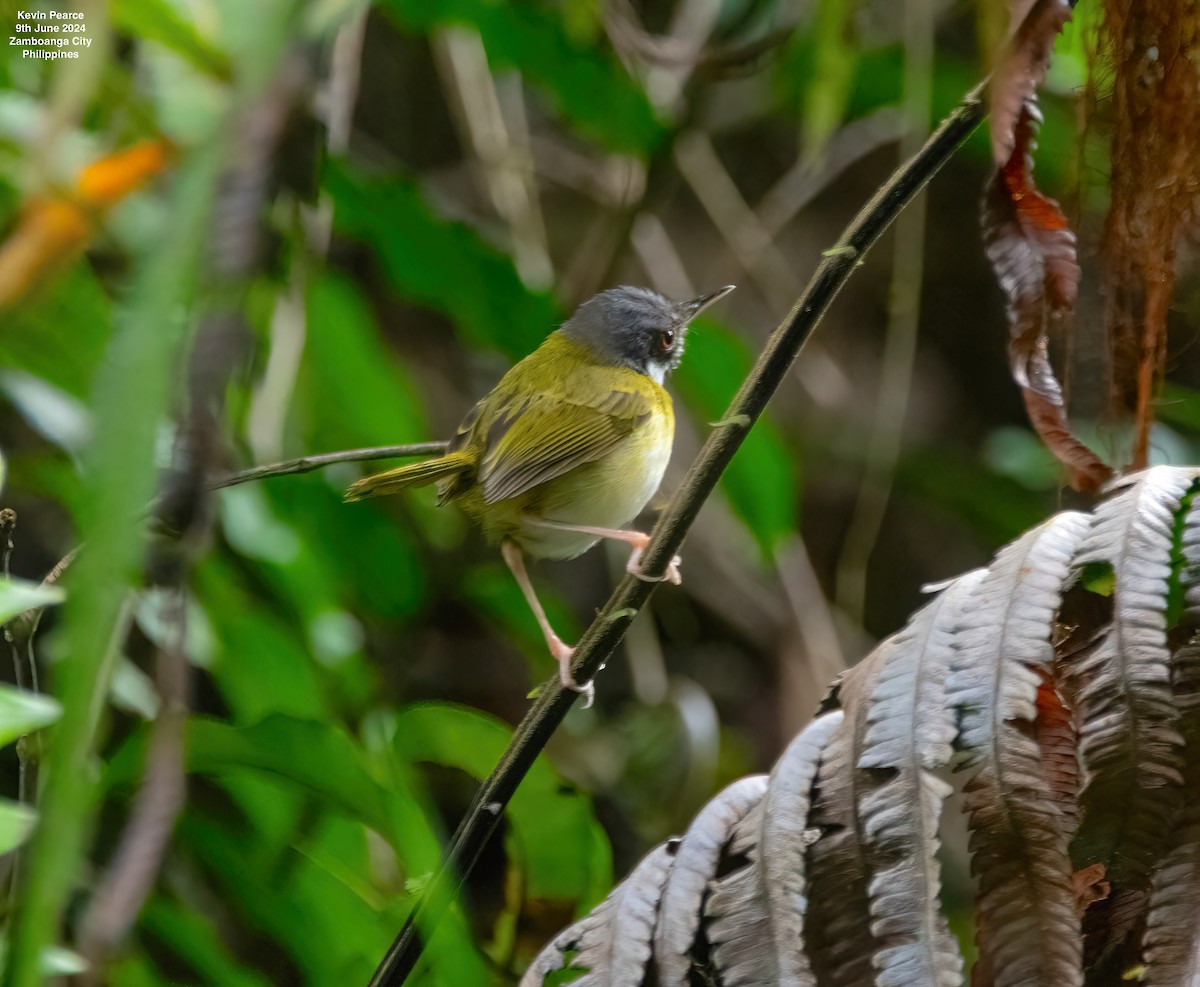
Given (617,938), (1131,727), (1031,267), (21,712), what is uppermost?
(1031,267)

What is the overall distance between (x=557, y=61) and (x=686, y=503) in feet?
4.66

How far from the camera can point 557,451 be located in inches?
72.0

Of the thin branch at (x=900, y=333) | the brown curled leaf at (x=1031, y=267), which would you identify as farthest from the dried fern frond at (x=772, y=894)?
the thin branch at (x=900, y=333)

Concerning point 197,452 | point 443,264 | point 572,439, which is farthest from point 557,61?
point 197,452

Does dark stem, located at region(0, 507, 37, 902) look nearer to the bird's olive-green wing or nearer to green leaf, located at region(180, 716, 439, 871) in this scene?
green leaf, located at region(180, 716, 439, 871)

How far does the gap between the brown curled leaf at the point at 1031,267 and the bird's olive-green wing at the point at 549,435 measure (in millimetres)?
784

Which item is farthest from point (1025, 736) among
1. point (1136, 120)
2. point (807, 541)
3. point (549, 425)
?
point (807, 541)

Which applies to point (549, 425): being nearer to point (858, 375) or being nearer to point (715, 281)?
point (715, 281)

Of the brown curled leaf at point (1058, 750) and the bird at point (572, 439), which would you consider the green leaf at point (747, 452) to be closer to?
the bird at point (572, 439)

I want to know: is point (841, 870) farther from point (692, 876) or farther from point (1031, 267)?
point (1031, 267)

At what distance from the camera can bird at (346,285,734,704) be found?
5.79 feet

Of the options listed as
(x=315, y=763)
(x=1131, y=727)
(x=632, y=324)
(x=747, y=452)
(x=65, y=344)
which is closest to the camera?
(x=1131, y=727)

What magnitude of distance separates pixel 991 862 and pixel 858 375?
3668mm

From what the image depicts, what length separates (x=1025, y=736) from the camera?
3.37 feet
